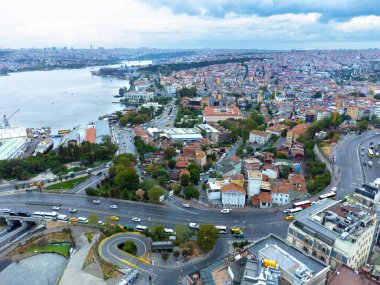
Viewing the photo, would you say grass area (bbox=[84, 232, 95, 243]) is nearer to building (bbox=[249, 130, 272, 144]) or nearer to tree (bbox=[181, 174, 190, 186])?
tree (bbox=[181, 174, 190, 186])

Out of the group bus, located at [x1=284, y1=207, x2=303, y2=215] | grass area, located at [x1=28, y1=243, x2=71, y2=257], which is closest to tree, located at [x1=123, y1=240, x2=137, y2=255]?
grass area, located at [x1=28, y1=243, x2=71, y2=257]

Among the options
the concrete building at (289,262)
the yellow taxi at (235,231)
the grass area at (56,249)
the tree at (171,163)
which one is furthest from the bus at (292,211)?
the grass area at (56,249)

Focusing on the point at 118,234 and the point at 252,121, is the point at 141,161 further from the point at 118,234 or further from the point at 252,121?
the point at 252,121

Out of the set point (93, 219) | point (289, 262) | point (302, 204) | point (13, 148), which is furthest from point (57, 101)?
point (289, 262)

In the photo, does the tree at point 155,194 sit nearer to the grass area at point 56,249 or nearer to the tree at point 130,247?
the tree at point 130,247

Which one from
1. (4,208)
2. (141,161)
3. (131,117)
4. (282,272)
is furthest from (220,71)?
(282,272)

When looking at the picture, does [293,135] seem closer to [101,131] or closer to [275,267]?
[101,131]

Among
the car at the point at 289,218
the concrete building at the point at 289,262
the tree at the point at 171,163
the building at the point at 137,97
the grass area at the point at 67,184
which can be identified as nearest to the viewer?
the concrete building at the point at 289,262

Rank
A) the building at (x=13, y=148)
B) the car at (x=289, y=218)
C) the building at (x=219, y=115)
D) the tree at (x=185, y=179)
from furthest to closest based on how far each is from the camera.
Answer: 1. the building at (x=219, y=115)
2. the building at (x=13, y=148)
3. the tree at (x=185, y=179)
4. the car at (x=289, y=218)
